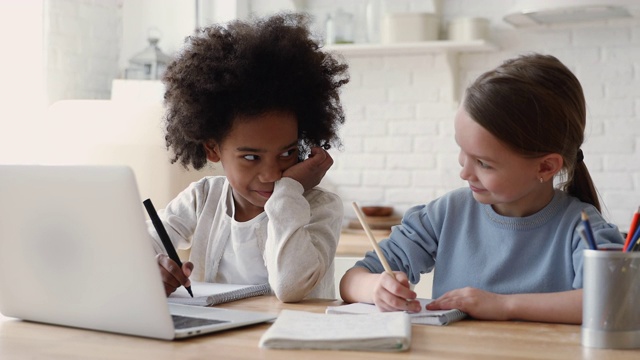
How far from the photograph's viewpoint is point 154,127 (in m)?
2.75

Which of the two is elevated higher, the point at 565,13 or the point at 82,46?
the point at 565,13

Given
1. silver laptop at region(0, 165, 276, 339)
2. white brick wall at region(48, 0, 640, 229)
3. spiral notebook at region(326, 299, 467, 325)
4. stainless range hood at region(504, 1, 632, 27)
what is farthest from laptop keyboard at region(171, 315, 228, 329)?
white brick wall at region(48, 0, 640, 229)

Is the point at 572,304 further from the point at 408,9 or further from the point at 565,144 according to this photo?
the point at 408,9

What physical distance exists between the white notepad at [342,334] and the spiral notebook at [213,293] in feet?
0.96

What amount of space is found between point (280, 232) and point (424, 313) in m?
0.40

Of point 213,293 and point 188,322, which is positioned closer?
point 188,322

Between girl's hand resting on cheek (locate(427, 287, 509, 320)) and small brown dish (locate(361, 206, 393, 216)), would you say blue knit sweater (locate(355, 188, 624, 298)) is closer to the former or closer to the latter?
girl's hand resting on cheek (locate(427, 287, 509, 320))

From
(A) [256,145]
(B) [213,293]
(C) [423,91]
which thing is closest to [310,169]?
(A) [256,145]

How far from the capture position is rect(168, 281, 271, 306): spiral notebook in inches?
58.1

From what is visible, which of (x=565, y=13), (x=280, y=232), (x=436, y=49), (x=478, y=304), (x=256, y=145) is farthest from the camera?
(x=436, y=49)

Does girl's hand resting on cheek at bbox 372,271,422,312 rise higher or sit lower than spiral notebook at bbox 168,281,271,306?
higher

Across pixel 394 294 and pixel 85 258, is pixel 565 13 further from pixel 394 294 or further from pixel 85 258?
pixel 85 258

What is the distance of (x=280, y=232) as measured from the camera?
162 centimetres

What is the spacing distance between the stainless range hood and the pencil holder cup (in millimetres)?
2239
